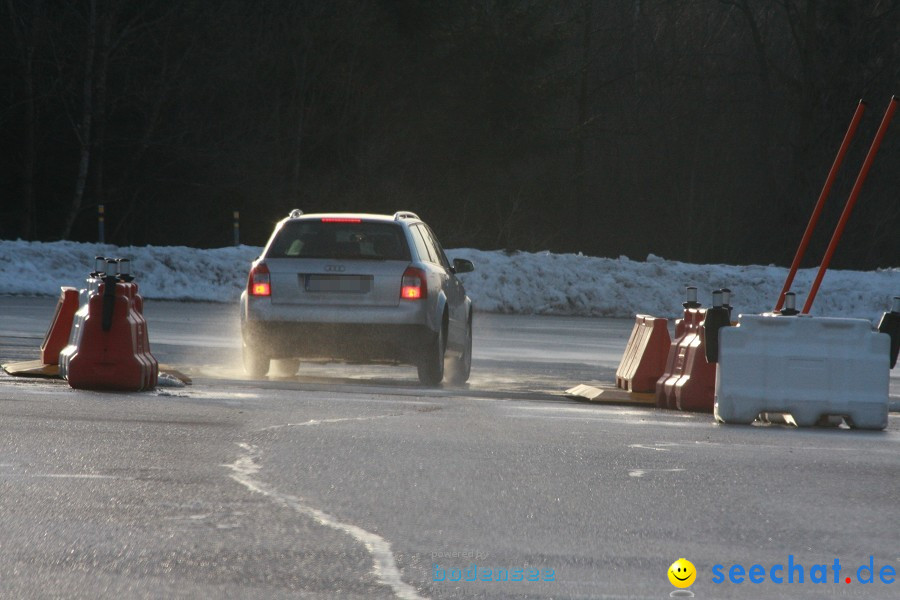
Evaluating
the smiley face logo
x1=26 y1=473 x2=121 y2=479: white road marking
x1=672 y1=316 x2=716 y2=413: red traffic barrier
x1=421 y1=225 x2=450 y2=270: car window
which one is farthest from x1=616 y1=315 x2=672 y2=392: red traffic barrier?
the smiley face logo

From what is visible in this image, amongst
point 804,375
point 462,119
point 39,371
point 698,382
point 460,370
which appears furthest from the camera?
point 462,119

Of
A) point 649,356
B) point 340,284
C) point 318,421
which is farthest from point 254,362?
point 318,421

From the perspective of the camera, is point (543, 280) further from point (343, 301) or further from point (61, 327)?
point (61, 327)

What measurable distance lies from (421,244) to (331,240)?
94 cm

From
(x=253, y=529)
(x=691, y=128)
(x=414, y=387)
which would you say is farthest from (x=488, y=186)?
(x=253, y=529)

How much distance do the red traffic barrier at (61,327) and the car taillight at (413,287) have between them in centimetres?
283

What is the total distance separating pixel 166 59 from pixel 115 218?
566 centimetres

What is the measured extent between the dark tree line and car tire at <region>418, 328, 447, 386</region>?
2881 centimetres

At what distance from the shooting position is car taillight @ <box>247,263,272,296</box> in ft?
45.1

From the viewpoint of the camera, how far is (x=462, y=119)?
5047 cm

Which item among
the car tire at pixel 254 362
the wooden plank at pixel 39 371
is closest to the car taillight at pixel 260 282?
the car tire at pixel 254 362

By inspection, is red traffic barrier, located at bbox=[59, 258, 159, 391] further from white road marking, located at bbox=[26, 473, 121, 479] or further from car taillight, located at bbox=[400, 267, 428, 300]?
white road marking, located at bbox=[26, 473, 121, 479]

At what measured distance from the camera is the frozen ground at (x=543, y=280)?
98.8 feet

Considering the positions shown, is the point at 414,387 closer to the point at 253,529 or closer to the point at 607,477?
the point at 607,477
